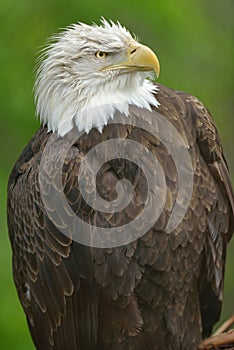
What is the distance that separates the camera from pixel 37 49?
786cm

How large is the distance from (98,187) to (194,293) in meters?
0.97

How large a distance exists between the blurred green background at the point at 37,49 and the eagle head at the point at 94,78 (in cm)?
206

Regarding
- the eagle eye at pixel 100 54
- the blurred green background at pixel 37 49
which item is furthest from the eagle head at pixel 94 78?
the blurred green background at pixel 37 49

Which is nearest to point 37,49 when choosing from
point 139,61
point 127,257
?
point 139,61

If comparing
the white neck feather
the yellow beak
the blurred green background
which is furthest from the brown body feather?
the blurred green background

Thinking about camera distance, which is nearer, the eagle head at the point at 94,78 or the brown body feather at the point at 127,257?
the brown body feather at the point at 127,257

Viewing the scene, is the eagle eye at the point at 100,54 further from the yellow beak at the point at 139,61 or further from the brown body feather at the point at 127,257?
the brown body feather at the point at 127,257

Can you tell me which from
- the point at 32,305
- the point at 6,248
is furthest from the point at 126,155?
the point at 6,248

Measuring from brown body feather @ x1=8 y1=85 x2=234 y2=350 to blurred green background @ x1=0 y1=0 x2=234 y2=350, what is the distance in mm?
1606

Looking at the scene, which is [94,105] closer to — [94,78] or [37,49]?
[94,78]

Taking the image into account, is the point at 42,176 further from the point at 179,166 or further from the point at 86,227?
the point at 179,166

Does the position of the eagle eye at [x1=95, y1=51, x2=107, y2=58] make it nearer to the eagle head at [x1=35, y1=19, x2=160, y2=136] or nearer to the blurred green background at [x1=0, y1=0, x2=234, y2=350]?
the eagle head at [x1=35, y1=19, x2=160, y2=136]

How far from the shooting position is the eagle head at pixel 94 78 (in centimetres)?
576

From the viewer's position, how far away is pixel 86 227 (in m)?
5.55
